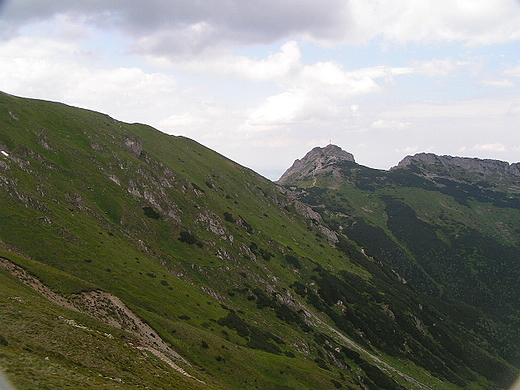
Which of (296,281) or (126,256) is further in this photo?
(296,281)

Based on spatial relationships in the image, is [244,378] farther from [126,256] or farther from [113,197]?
[113,197]

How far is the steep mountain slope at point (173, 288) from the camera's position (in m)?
35.6

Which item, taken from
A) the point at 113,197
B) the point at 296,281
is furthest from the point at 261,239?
the point at 113,197

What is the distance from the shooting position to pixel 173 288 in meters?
73.2

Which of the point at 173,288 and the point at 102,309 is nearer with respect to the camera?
the point at 102,309

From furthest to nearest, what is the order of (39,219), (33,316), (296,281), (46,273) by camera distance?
(296,281), (39,219), (46,273), (33,316)

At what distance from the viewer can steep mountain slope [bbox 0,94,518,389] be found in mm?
35566

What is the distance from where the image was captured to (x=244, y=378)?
2050 inches

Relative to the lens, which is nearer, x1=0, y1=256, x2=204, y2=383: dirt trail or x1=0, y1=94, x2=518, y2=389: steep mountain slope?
x1=0, y1=94, x2=518, y2=389: steep mountain slope

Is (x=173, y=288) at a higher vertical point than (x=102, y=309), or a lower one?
lower

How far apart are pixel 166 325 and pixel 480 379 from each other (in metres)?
Result: 148

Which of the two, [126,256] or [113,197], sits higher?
[113,197]

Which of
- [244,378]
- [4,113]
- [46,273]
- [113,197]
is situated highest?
[4,113]

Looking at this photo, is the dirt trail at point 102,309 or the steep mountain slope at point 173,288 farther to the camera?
the dirt trail at point 102,309
